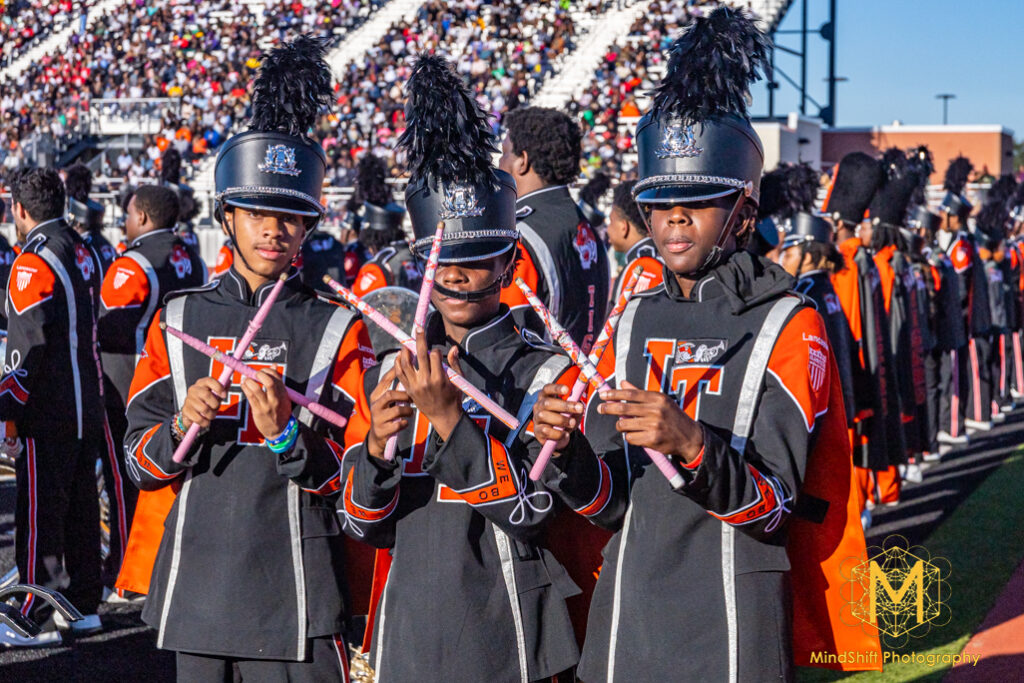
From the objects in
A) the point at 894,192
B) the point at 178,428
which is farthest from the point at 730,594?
the point at 894,192

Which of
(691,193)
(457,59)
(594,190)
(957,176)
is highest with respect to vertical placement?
(457,59)

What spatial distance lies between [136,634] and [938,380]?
337 inches

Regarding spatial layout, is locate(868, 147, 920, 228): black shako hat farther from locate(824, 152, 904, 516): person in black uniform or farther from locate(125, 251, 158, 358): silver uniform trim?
locate(125, 251, 158, 358): silver uniform trim

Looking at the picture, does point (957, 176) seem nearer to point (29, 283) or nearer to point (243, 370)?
point (29, 283)

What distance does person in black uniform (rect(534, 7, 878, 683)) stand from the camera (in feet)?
8.66

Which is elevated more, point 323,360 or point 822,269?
point 822,269

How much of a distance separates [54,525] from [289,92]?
340cm

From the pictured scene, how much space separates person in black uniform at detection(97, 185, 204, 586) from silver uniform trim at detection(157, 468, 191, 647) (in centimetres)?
384

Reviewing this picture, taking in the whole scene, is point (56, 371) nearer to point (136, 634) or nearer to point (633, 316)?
point (136, 634)

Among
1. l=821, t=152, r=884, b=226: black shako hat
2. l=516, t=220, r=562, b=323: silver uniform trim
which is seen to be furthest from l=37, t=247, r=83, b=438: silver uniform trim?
l=821, t=152, r=884, b=226: black shako hat

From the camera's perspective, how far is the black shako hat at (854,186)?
Answer: 8.98m

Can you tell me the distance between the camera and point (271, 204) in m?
3.43

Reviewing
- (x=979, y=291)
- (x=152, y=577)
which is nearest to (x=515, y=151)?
(x=152, y=577)

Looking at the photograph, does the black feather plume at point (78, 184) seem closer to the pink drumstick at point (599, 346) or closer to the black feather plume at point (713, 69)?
the black feather plume at point (713, 69)
